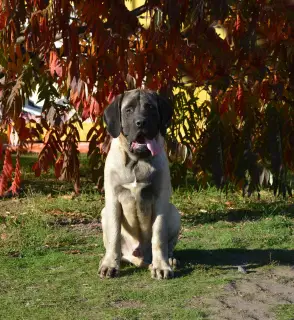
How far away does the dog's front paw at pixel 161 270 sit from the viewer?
19.7ft

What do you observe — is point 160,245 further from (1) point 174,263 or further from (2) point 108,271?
(2) point 108,271

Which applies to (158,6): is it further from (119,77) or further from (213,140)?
(213,140)

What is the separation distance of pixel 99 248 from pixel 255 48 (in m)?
2.25

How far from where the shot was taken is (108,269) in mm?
6109

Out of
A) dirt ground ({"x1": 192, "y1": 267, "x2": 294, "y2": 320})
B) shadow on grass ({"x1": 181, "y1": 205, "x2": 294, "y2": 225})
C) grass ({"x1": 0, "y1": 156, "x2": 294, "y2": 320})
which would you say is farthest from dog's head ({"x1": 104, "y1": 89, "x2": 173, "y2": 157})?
shadow on grass ({"x1": 181, "y1": 205, "x2": 294, "y2": 225})

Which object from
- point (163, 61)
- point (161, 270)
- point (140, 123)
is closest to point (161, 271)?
point (161, 270)

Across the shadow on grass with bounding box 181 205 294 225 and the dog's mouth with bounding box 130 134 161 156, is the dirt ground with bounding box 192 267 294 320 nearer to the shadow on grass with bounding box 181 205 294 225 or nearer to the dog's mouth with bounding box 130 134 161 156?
the dog's mouth with bounding box 130 134 161 156

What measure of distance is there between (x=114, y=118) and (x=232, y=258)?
1.58 m

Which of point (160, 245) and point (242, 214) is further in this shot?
point (242, 214)

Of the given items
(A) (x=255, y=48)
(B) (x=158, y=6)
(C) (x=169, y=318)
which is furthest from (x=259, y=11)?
(C) (x=169, y=318)

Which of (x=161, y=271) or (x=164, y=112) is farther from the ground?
(x=164, y=112)

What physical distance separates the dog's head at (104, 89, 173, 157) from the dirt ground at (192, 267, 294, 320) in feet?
3.85

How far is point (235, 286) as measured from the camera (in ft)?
19.0

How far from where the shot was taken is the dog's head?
6.02 meters
